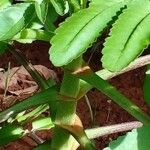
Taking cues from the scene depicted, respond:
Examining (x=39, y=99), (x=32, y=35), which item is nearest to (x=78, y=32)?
(x=32, y=35)

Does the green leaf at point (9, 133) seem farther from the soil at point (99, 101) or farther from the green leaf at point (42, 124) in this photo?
the soil at point (99, 101)

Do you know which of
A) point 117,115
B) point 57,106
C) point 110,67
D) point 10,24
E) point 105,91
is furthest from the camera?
point 117,115

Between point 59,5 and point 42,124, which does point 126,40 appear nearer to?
point 59,5

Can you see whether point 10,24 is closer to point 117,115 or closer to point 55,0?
point 55,0

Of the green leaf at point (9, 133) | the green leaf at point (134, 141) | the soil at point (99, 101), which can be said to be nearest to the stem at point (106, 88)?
the green leaf at point (134, 141)

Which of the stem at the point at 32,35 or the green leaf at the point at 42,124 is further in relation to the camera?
the green leaf at the point at 42,124

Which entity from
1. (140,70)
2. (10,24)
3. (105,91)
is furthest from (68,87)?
(140,70)
